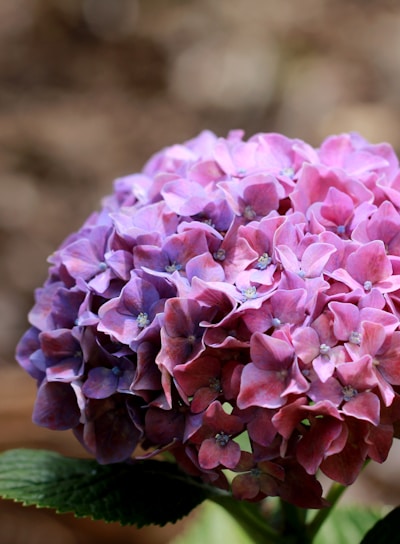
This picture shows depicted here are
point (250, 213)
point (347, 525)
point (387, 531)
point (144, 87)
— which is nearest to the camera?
point (250, 213)

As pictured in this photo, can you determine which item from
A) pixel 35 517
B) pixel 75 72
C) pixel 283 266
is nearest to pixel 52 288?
pixel 283 266

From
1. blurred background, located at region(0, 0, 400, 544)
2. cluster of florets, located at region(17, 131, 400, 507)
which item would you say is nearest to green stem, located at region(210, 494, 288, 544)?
cluster of florets, located at region(17, 131, 400, 507)

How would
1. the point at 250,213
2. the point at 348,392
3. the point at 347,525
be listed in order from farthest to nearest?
the point at 347,525 → the point at 250,213 → the point at 348,392

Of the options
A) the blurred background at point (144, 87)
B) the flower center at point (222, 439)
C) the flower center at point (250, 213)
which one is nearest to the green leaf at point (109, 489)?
the flower center at point (222, 439)

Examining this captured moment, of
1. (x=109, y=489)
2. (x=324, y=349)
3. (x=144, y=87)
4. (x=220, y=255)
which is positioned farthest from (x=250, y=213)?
(x=144, y=87)

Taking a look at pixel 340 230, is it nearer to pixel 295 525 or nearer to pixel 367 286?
pixel 367 286

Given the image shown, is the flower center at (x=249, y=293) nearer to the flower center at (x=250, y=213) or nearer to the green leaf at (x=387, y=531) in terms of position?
the flower center at (x=250, y=213)
